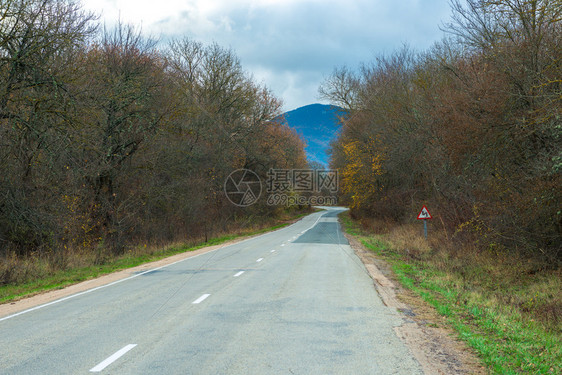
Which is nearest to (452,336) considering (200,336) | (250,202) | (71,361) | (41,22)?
(200,336)

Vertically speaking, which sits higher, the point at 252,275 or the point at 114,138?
the point at 114,138

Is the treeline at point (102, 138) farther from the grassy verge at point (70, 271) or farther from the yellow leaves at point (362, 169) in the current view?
the yellow leaves at point (362, 169)

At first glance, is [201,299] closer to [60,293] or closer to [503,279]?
[60,293]

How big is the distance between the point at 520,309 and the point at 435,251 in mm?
9625

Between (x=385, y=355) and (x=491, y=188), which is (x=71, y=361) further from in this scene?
(x=491, y=188)

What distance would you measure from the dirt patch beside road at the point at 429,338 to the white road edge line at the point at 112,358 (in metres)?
3.64

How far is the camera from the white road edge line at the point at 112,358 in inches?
199

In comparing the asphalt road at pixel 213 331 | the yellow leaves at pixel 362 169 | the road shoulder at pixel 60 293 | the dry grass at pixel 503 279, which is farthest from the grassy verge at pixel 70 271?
the yellow leaves at pixel 362 169

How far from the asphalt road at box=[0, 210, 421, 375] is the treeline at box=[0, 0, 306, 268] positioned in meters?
6.45

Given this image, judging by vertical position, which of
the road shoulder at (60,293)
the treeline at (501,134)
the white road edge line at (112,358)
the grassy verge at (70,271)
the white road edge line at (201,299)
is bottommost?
the grassy verge at (70,271)

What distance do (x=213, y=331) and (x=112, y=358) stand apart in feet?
5.55

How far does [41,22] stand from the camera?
47.2 ft

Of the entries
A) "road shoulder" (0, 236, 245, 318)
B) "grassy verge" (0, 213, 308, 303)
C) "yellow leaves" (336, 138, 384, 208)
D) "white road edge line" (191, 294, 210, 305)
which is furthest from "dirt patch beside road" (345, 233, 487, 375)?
"yellow leaves" (336, 138, 384, 208)

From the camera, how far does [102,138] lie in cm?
2203
